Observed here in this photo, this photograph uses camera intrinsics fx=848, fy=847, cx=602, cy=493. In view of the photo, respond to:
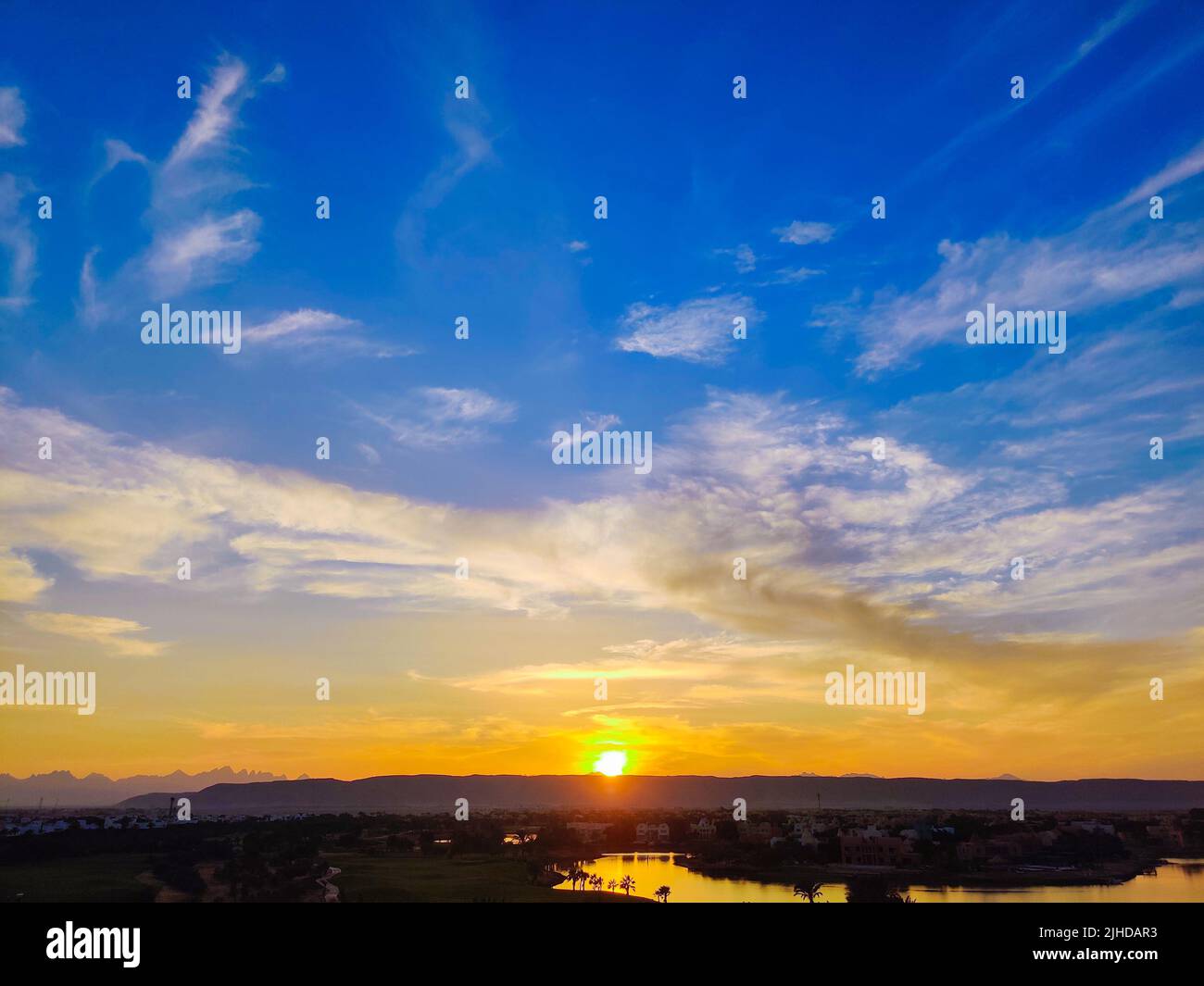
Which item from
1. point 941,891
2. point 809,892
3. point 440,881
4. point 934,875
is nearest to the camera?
point 440,881

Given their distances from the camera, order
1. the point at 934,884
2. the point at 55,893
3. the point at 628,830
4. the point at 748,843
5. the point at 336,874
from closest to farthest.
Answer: the point at 55,893 → the point at 336,874 → the point at 934,884 → the point at 748,843 → the point at 628,830

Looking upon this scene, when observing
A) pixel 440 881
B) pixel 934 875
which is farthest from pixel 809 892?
pixel 934 875

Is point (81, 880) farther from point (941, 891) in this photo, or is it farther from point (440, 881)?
point (941, 891)

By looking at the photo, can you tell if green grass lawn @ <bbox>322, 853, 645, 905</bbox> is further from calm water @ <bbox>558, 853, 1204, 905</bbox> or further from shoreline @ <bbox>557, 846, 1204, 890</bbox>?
shoreline @ <bbox>557, 846, 1204, 890</bbox>
